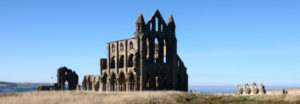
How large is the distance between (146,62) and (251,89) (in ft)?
45.4

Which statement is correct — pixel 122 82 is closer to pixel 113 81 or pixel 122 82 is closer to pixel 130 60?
pixel 113 81

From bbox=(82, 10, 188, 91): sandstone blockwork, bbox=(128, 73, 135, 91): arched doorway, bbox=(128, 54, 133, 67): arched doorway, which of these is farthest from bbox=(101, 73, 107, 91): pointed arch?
bbox=(128, 73, 135, 91): arched doorway

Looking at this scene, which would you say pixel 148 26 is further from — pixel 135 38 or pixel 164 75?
pixel 164 75

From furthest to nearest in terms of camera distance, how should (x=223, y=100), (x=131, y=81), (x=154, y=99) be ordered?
(x=131, y=81)
(x=223, y=100)
(x=154, y=99)

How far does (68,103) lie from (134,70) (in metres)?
22.3

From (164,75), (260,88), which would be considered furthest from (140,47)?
(260,88)

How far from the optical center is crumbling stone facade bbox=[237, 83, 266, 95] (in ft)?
173

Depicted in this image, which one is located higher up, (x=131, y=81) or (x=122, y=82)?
(x=131, y=81)

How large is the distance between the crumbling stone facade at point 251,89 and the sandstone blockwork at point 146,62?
8.14 m

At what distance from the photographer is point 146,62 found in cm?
5597

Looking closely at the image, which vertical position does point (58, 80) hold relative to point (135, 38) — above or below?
below

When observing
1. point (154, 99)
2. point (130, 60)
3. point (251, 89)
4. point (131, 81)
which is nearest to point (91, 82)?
point (130, 60)

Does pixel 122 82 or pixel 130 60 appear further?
Answer: pixel 122 82

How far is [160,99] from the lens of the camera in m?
37.5
